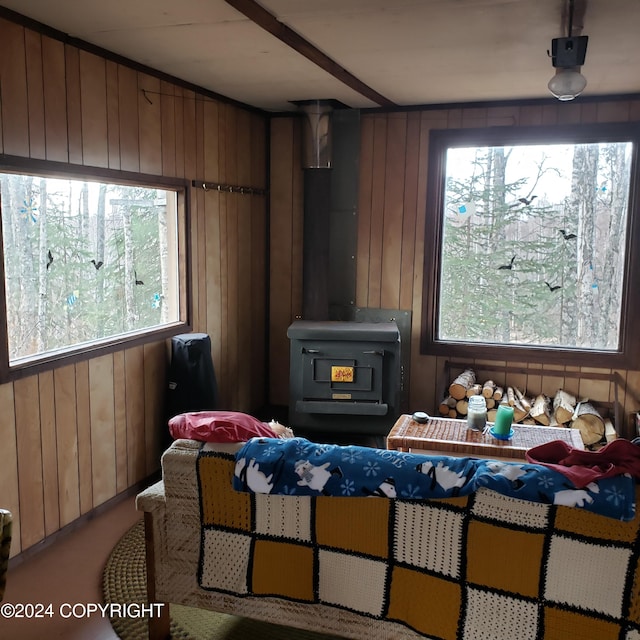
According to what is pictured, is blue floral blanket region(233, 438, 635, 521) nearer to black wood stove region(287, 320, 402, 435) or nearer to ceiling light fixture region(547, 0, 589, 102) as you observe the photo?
ceiling light fixture region(547, 0, 589, 102)

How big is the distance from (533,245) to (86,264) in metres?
2.88

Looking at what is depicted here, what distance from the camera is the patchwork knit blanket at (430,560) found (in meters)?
1.75

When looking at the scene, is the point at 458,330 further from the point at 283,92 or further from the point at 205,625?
the point at 205,625

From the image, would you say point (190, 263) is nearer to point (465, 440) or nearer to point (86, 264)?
point (86, 264)

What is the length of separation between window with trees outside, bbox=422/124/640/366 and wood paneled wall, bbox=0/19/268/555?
4.45ft

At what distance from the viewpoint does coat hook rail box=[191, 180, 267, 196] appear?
4.06m

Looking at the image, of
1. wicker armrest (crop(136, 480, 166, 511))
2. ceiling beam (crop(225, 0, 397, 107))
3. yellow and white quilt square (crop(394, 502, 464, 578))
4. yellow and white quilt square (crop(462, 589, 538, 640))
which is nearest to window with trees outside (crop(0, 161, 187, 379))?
wicker armrest (crop(136, 480, 166, 511))

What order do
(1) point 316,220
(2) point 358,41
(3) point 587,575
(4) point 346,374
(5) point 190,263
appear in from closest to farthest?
(3) point 587,575 → (2) point 358,41 → (5) point 190,263 → (4) point 346,374 → (1) point 316,220

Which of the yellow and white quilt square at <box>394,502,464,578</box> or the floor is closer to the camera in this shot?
the yellow and white quilt square at <box>394,502,464,578</box>

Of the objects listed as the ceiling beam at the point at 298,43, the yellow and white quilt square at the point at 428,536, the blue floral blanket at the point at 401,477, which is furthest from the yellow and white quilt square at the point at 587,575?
the ceiling beam at the point at 298,43

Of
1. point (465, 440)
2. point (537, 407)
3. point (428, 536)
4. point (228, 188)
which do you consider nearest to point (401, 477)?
point (428, 536)

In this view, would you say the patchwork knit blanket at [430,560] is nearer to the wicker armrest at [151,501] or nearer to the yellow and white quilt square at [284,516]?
the yellow and white quilt square at [284,516]

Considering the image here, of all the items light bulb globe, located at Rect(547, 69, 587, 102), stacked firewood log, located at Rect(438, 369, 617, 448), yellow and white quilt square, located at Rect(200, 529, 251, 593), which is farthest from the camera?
stacked firewood log, located at Rect(438, 369, 617, 448)

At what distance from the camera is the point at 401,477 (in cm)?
188
